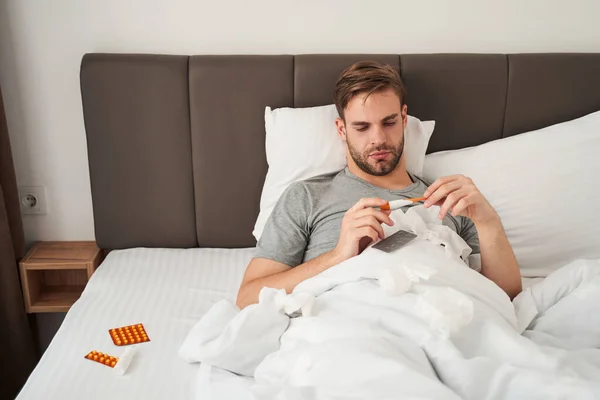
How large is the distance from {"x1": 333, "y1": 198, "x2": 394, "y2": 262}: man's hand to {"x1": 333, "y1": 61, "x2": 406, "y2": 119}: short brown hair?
394 mm

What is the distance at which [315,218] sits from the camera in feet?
5.06

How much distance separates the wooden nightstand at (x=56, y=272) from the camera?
1.81 meters

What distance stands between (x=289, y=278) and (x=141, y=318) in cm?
42

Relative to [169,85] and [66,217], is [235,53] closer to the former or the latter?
[169,85]

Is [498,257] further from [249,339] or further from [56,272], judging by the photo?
[56,272]

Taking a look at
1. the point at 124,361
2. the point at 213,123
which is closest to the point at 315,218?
the point at 213,123

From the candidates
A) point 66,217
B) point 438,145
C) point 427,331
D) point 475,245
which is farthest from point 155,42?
point 427,331

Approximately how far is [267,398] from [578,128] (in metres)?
1.34

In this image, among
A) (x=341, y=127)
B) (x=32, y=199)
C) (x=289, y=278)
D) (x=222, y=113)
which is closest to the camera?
(x=289, y=278)

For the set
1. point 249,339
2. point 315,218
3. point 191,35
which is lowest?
point 249,339

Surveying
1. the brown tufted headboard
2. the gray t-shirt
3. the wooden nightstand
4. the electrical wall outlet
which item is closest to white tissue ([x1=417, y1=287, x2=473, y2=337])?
the gray t-shirt

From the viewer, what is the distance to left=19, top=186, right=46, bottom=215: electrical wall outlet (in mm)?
1936

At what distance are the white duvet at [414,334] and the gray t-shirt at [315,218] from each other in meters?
0.19

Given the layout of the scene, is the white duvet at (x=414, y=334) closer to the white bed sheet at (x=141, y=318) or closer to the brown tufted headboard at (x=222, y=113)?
the white bed sheet at (x=141, y=318)
